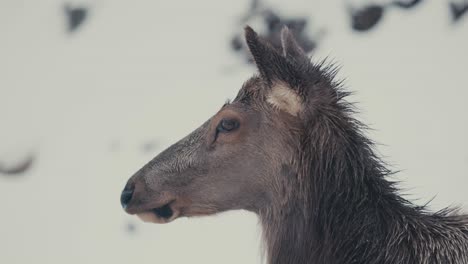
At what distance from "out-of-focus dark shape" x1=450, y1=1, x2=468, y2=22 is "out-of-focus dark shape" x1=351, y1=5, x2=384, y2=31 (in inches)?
31.0

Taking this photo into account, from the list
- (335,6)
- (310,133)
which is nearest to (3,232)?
(335,6)

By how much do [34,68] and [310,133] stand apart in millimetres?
7251

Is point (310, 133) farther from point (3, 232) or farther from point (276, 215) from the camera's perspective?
point (3, 232)

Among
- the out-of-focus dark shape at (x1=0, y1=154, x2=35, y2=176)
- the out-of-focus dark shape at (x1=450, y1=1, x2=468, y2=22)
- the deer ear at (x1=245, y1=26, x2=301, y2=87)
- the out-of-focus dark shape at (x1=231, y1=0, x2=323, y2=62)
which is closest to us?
the deer ear at (x1=245, y1=26, x2=301, y2=87)

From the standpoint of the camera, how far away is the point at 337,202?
388cm

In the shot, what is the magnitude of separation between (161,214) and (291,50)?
41.9 inches

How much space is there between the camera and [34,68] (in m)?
10.6

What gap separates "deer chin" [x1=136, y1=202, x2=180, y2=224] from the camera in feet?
13.6

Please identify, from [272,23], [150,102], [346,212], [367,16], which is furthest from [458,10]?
[346,212]

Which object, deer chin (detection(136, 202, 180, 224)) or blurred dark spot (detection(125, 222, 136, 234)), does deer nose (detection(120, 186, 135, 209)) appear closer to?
deer chin (detection(136, 202, 180, 224))

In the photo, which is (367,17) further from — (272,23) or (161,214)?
(161,214)

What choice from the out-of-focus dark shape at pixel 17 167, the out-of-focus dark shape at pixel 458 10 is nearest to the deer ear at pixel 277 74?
the out-of-focus dark shape at pixel 17 167

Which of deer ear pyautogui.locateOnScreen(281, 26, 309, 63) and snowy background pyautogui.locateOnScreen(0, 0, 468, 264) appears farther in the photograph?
Result: snowy background pyautogui.locateOnScreen(0, 0, 468, 264)

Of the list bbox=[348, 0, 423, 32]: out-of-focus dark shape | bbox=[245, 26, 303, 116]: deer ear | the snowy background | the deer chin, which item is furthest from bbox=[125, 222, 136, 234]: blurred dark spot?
bbox=[245, 26, 303, 116]: deer ear
